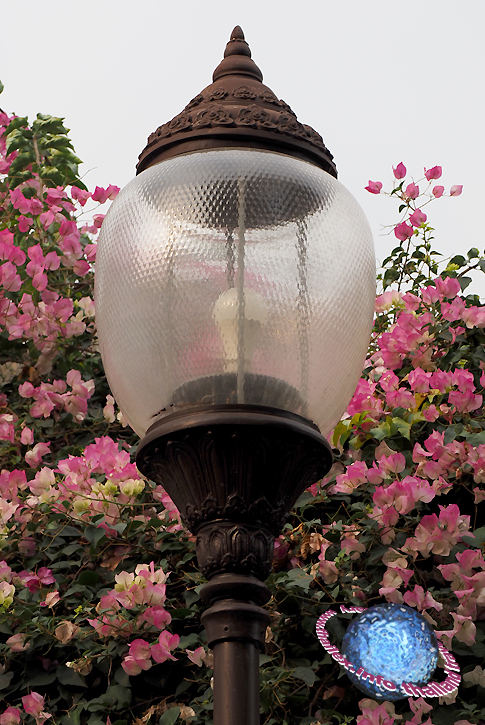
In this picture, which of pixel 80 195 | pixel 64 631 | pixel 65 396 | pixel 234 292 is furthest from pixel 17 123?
pixel 234 292

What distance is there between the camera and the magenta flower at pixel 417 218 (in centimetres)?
379

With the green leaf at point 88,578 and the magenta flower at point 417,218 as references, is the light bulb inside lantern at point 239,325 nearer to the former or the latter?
the green leaf at point 88,578

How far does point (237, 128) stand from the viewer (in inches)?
67.4

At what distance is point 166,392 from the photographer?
1557 millimetres

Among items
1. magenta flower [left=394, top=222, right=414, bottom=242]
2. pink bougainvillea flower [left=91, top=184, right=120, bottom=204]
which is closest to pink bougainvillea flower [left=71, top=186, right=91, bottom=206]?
pink bougainvillea flower [left=91, top=184, right=120, bottom=204]

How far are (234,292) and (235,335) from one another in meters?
0.07

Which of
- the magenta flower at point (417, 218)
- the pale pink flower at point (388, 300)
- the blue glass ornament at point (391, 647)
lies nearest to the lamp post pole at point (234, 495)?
the blue glass ornament at point (391, 647)

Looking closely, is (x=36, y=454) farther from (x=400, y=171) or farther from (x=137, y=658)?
(x=400, y=171)

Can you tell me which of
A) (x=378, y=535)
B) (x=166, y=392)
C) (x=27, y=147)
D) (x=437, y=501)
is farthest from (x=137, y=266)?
(x=27, y=147)

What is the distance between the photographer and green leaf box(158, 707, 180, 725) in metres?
2.47

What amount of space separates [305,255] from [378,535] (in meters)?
1.36

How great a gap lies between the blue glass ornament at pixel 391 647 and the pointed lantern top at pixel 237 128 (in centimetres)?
127

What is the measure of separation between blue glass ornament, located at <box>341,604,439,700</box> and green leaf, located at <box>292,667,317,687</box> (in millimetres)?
103

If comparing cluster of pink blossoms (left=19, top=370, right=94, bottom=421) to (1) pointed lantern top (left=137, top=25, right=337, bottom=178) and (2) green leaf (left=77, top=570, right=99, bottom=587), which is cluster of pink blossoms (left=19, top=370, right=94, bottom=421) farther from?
(1) pointed lantern top (left=137, top=25, right=337, bottom=178)
